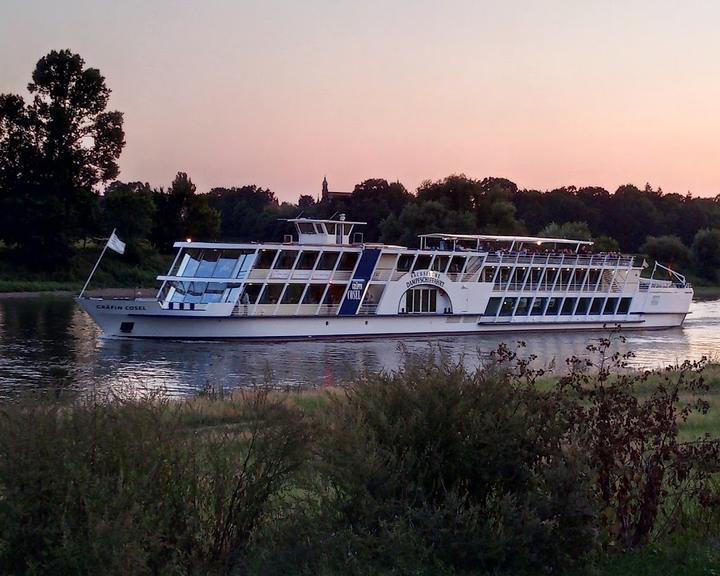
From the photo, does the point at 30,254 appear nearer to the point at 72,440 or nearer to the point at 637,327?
the point at 637,327

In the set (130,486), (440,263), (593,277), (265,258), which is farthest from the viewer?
(593,277)

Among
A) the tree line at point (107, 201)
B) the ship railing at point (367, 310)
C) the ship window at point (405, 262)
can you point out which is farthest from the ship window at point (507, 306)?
the tree line at point (107, 201)

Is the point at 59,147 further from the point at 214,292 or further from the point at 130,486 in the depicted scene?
the point at 130,486

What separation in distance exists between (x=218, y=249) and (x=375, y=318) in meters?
7.54

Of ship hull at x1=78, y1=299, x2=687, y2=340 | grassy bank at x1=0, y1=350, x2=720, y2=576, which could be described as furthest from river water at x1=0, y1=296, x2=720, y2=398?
grassy bank at x1=0, y1=350, x2=720, y2=576

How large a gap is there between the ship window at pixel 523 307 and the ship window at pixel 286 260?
12.5 metres

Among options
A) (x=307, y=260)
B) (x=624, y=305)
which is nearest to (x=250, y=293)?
(x=307, y=260)

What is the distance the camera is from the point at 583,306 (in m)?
48.5

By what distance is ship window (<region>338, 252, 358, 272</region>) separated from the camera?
40438 millimetres

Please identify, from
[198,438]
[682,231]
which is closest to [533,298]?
[198,438]

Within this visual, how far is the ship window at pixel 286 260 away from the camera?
128 ft

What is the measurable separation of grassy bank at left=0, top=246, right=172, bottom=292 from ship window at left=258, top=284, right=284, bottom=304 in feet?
92.2

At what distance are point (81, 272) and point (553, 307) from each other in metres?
35.7

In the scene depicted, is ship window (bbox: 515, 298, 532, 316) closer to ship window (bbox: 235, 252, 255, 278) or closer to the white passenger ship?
the white passenger ship
